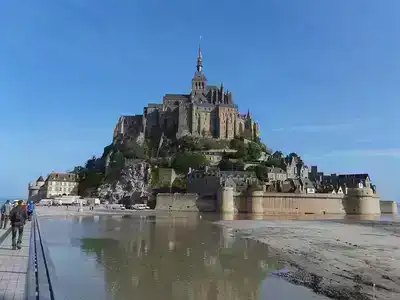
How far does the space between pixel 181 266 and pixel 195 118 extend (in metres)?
67.3

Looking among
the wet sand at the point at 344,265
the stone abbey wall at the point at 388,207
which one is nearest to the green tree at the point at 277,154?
the stone abbey wall at the point at 388,207

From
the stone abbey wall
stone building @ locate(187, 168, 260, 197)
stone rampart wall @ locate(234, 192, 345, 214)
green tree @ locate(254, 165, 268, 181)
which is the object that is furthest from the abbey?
the stone abbey wall

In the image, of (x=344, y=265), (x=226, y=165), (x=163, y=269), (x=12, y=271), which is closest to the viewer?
(x=12, y=271)

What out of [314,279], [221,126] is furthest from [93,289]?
[221,126]

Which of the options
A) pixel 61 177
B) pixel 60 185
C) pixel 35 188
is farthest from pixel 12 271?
pixel 35 188

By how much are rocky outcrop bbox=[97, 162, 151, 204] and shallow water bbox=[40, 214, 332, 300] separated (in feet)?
150

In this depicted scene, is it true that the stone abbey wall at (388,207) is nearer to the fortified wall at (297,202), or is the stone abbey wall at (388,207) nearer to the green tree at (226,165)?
the fortified wall at (297,202)

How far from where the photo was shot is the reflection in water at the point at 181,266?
1078cm

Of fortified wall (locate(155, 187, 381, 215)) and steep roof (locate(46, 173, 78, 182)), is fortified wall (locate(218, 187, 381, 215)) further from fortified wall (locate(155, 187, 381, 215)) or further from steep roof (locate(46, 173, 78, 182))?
steep roof (locate(46, 173, 78, 182))

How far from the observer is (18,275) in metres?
8.09

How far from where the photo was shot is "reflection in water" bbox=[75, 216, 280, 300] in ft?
35.4

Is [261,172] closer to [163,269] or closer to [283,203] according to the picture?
[283,203]

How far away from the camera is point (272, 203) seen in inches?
2296

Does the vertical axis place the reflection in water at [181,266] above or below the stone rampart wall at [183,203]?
below
